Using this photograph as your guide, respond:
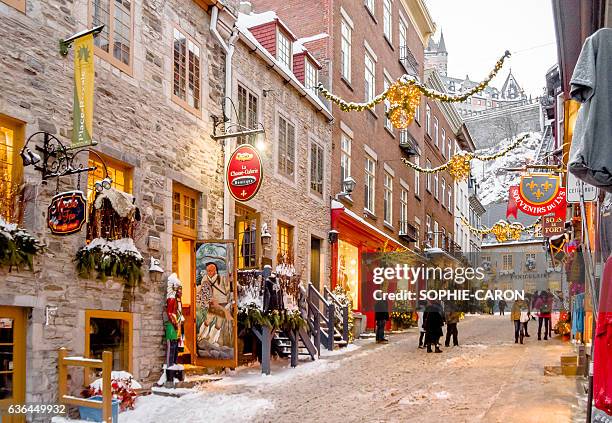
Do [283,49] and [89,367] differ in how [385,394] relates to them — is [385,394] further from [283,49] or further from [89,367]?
[283,49]

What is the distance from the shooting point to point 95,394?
829 cm

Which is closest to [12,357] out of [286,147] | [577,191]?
[577,191]

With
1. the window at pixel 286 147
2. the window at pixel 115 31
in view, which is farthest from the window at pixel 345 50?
the window at pixel 115 31

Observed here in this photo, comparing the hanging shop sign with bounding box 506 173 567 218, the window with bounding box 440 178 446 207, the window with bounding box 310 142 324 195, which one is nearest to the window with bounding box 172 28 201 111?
the window with bounding box 310 142 324 195

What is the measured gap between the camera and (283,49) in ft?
58.2

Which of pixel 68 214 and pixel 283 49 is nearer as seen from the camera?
pixel 68 214

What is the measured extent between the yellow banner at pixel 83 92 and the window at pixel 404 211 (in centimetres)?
2134

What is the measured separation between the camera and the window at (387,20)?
26.3m

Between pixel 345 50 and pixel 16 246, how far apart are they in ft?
52.1

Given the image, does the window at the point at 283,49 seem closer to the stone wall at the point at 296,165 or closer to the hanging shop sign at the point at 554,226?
the stone wall at the point at 296,165

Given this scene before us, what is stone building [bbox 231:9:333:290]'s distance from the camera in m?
14.5

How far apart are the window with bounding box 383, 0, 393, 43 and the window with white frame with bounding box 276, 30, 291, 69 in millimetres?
9338

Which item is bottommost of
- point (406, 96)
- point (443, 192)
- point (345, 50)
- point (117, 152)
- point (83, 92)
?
point (117, 152)

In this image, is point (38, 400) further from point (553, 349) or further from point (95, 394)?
point (553, 349)
